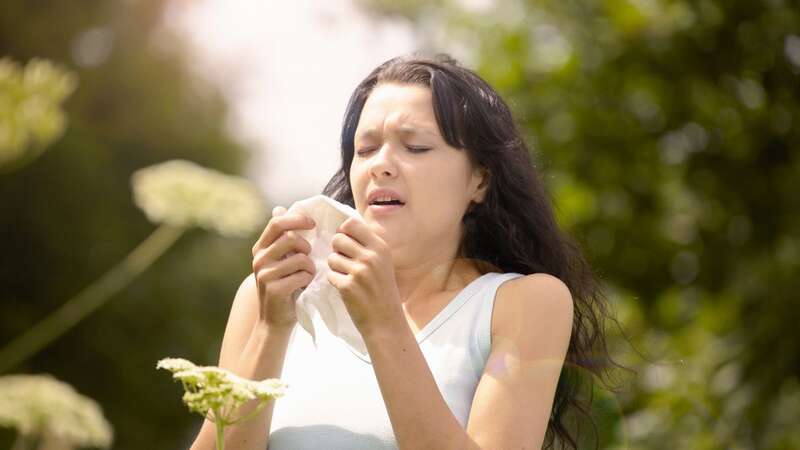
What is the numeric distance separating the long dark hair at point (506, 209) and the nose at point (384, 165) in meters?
0.13

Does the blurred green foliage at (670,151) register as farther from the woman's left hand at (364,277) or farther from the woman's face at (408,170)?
the woman's left hand at (364,277)

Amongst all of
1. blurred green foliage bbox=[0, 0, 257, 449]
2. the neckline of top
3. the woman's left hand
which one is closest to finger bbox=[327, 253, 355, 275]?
the woman's left hand

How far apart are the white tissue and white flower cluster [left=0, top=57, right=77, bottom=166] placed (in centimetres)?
35

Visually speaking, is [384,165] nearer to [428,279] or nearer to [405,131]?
[405,131]

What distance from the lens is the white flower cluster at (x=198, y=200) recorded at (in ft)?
9.24

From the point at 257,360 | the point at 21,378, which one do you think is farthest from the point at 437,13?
the point at 257,360

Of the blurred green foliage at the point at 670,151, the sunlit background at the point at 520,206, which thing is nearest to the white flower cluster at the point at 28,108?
the sunlit background at the point at 520,206

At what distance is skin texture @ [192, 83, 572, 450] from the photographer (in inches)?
49.3

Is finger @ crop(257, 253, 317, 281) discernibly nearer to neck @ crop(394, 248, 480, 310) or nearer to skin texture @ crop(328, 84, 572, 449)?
skin texture @ crop(328, 84, 572, 449)

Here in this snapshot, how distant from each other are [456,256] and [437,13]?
5.13 m

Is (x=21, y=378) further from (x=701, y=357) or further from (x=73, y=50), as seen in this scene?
(x=73, y=50)

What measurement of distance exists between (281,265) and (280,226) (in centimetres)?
4

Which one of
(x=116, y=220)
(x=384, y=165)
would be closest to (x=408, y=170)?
(x=384, y=165)

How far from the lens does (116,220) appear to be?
9328mm
